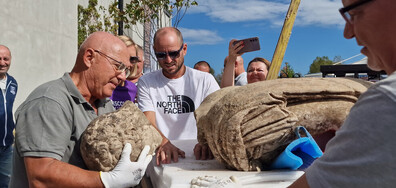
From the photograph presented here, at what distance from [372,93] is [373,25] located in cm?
20

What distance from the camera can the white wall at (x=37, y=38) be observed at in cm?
664

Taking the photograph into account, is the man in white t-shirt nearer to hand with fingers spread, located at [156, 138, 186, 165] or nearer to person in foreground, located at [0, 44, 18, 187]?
hand with fingers spread, located at [156, 138, 186, 165]

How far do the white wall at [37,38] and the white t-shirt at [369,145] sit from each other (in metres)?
6.80

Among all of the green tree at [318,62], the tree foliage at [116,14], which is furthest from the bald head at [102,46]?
the green tree at [318,62]

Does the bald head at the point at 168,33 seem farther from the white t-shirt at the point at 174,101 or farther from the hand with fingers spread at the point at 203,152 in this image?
the hand with fingers spread at the point at 203,152

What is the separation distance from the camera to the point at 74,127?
1926 millimetres

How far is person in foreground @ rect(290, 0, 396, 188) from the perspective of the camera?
77cm

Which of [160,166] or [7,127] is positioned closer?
[160,166]

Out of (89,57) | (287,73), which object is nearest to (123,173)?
(89,57)

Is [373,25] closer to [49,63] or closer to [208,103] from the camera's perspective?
[208,103]

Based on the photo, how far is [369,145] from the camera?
0.79 m

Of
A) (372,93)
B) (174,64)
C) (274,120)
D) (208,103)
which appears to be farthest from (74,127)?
(372,93)

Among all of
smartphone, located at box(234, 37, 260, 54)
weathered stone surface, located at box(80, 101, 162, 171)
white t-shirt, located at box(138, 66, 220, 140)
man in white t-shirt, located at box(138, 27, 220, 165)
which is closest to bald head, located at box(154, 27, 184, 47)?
man in white t-shirt, located at box(138, 27, 220, 165)

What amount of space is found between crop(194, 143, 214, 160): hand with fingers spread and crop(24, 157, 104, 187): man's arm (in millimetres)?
777
